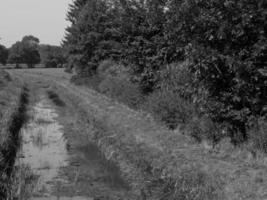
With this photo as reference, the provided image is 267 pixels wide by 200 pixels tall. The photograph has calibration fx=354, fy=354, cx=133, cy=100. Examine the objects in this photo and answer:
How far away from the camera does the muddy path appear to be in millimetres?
8117

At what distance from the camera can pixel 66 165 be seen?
10.5 metres

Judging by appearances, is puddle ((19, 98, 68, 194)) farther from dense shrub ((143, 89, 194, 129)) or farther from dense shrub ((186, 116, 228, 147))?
dense shrub ((186, 116, 228, 147))

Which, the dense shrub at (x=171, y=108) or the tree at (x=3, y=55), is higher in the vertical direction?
the tree at (x=3, y=55)

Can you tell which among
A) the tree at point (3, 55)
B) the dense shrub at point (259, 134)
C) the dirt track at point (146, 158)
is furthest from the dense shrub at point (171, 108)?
the tree at point (3, 55)

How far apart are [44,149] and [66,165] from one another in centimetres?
249

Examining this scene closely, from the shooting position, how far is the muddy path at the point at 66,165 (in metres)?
8.12

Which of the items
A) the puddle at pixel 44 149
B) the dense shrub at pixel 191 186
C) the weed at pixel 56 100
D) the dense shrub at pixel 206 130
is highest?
the dense shrub at pixel 206 130

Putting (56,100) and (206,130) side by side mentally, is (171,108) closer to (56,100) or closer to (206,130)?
(206,130)

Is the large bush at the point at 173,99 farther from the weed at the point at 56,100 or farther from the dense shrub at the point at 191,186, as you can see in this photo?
the weed at the point at 56,100

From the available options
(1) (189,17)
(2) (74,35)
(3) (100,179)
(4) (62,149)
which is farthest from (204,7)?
(2) (74,35)

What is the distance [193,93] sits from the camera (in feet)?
31.8

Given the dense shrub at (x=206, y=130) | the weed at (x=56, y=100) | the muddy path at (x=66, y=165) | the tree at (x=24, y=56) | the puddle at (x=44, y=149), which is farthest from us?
the tree at (x=24, y=56)

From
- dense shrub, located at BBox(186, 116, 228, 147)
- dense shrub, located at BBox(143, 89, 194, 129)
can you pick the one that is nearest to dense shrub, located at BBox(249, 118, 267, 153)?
dense shrub, located at BBox(186, 116, 228, 147)

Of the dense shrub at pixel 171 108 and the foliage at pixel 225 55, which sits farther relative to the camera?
the dense shrub at pixel 171 108
